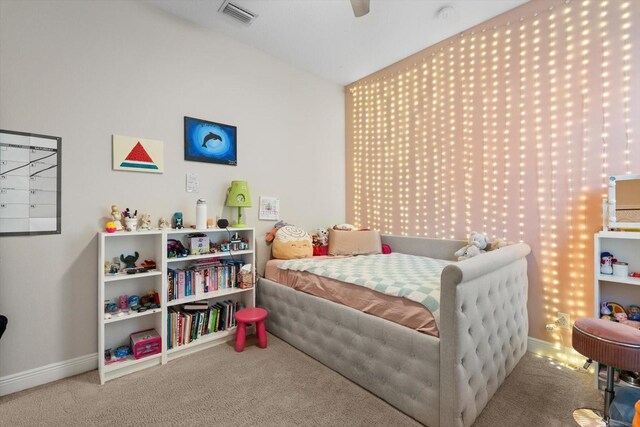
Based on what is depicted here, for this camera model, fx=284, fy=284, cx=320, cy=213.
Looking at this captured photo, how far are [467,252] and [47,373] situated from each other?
10.1 ft

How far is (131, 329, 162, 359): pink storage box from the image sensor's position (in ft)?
6.55

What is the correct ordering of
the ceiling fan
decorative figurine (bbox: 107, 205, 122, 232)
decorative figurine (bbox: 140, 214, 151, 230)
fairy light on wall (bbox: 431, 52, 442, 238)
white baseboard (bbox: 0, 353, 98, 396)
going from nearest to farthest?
the ceiling fan
white baseboard (bbox: 0, 353, 98, 396)
decorative figurine (bbox: 107, 205, 122, 232)
decorative figurine (bbox: 140, 214, 151, 230)
fairy light on wall (bbox: 431, 52, 442, 238)

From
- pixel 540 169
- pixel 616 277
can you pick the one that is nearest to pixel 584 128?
pixel 540 169

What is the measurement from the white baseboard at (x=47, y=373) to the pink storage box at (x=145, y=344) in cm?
27

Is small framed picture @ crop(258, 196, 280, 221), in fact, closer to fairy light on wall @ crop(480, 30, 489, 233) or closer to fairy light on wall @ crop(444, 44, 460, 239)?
fairy light on wall @ crop(444, 44, 460, 239)

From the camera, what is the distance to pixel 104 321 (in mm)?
1852

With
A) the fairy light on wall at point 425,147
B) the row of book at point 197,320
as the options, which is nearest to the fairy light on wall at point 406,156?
the fairy light on wall at point 425,147

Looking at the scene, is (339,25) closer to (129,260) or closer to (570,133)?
(570,133)

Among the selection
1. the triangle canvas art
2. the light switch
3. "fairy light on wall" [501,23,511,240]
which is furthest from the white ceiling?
the light switch

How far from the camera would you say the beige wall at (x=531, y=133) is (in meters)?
1.93

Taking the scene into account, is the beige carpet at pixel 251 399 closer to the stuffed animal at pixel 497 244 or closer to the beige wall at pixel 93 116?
the beige wall at pixel 93 116

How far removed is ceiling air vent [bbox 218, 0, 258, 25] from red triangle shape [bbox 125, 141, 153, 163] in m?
1.27

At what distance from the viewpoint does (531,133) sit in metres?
2.24

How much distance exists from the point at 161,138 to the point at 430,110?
8.18 ft
